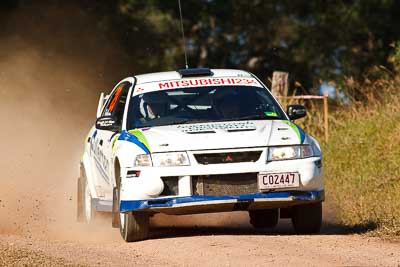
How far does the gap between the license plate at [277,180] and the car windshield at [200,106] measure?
43.0 inches

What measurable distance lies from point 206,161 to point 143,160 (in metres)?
0.56

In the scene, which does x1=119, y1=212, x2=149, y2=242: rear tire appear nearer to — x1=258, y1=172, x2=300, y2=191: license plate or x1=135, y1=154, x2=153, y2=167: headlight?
x1=135, y1=154, x2=153, y2=167: headlight

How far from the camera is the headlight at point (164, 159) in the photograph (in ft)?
36.1

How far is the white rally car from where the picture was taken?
11.0 metres

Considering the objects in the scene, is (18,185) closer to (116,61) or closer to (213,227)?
(213,227)

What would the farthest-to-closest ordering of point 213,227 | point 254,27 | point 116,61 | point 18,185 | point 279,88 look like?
point 254,27, point 116,61, point 279,88, point 18,185, point 213,227

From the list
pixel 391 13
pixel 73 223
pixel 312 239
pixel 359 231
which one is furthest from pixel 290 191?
pixel 391 13

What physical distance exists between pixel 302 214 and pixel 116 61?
61.4ft

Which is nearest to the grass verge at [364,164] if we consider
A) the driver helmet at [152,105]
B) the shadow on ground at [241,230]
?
the shadow on ground at [241,230]

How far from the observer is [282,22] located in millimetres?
39875

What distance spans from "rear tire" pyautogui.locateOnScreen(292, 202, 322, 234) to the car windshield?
987mm

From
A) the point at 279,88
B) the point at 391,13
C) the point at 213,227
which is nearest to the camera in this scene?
the point at 213,227

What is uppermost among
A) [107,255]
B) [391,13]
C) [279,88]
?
[391,13]

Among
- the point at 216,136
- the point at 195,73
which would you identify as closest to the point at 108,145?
the point at 195,73
